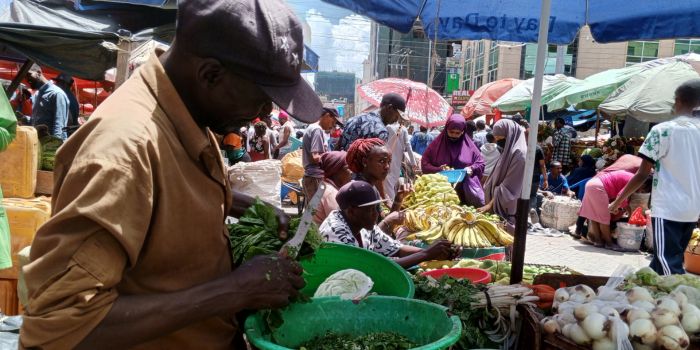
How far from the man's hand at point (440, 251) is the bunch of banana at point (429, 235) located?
1128 mm

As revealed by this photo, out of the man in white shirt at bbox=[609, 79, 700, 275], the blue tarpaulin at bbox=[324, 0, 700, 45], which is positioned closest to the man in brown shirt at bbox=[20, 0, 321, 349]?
the blue tarpaulin at bbox=[324, 0, 700, 45]

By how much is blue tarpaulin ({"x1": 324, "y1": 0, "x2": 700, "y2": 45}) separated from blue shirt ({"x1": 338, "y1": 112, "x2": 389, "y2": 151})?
2.31 meters

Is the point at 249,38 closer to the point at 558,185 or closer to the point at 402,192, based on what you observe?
the point at 402,192

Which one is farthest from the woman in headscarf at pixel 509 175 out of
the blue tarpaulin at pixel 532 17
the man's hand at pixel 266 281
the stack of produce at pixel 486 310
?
the man's hand at pixel 266 281

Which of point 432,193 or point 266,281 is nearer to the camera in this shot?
point 266,281

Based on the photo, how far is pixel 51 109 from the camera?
23.3 ft

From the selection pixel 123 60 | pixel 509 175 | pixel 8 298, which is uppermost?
pixel 123 60

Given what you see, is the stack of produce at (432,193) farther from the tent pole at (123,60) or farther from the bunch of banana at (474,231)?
the tent pole at (123,60)

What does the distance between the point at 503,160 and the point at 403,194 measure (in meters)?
1.46

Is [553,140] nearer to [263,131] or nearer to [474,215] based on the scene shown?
[263,131]

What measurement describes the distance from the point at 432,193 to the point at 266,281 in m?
4.63

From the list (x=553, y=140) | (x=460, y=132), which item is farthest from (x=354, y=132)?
(x=553, y=140)

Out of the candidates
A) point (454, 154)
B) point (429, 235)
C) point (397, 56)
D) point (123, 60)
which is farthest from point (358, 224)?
point (397, 56)

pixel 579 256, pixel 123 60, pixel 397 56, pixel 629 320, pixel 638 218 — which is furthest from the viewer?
pixel 397 56
